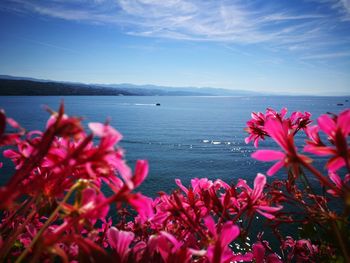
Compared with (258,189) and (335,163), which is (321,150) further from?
(258,189)

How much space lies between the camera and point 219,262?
1372mm

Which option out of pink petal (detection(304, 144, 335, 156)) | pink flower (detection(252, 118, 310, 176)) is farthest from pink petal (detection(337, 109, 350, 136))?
pink flower (detection(252, 118, 310, 176))

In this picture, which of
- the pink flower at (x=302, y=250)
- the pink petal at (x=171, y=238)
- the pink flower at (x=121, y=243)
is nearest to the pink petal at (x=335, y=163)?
the pink petal at (x=171, y=238)

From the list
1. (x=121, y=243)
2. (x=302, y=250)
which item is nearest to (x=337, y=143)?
(x=121, y=243)

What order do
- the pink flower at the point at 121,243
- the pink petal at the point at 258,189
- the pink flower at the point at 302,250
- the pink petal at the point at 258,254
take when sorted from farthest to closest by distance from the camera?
the pink flower at the point at 302,250 < the pink petal at the point at 258,254 < the pink petal at the point at 258,189 < the pink flower at the point at 121,243

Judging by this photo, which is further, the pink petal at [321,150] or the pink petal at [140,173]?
the pink petal at [321,150]

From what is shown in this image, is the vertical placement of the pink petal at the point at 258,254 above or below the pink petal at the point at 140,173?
below

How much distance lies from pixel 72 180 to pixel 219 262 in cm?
89

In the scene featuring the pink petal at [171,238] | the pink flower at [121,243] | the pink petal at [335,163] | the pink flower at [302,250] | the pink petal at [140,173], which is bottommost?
the pink flower at [302,250]

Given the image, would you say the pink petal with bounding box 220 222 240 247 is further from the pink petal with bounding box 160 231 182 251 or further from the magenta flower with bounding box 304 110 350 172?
the magenta flower with bounding box 304 110 350 172

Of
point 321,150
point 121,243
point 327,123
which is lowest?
point 121,243

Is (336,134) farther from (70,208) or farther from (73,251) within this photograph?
(73,251)

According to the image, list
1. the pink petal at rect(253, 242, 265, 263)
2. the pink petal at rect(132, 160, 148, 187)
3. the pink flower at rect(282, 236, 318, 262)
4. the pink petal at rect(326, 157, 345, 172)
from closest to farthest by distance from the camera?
the pink petal at rect(132, 160, 148, 187), the pink petal at rect(326, 157, 345, 172), the pink petal at rect(253, 242, 265, 263), the pink flower at rect(282, 236, 318, 262)

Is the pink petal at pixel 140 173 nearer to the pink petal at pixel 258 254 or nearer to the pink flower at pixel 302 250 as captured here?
the pink petal at pixel 258 254
